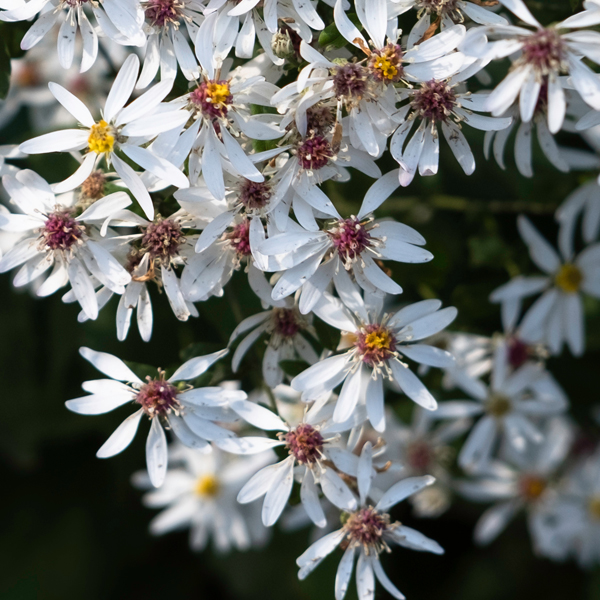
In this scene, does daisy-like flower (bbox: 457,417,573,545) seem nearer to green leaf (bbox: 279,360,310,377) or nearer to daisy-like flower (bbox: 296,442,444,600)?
daisy-like flower (bbox: 296,442,444,600)

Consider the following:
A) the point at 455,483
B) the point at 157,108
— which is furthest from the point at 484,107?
the point at 455,483

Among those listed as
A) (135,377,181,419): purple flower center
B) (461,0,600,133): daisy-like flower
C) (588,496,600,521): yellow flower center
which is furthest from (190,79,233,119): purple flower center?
(588,496,600,521): yellow flower center

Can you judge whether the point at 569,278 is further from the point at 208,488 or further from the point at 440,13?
the point at 208,488

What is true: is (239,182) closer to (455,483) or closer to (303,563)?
(303,563)

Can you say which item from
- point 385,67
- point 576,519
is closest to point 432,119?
point 385,67

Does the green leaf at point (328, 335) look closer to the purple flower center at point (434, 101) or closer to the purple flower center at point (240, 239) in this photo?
Result: the purple flower center at point (240, 239)

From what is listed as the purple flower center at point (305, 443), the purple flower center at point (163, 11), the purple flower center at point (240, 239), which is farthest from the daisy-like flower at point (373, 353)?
the purple flower center at point (163, 11)
